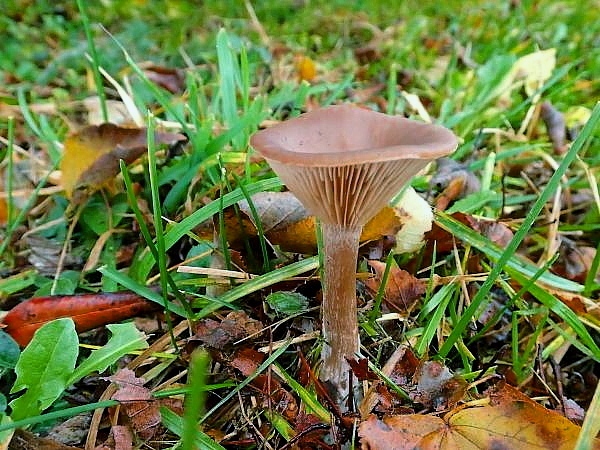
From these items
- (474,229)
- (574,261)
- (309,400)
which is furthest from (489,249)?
(309,400)

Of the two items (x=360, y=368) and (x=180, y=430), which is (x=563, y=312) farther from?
(x=180, y=430)

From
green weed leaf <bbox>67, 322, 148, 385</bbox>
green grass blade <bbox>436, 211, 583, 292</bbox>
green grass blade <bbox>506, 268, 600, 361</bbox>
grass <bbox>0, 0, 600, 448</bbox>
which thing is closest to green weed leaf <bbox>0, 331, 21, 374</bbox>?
grass <bbox>0, 0, 600, 448</bbox>

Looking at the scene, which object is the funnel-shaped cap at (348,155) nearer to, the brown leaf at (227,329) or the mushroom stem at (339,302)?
the mushroom stem at (339,302)

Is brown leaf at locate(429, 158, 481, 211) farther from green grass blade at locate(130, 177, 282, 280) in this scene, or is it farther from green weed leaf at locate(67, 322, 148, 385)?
green weed leaf at locate(67, 322, 148, 385)

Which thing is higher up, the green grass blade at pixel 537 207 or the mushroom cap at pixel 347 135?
the mushroom cap at pixel 347 135

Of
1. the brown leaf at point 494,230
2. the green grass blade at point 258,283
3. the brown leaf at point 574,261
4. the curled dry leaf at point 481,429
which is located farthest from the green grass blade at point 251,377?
the brown leaf at point 574,261

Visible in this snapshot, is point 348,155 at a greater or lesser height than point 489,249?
greater
